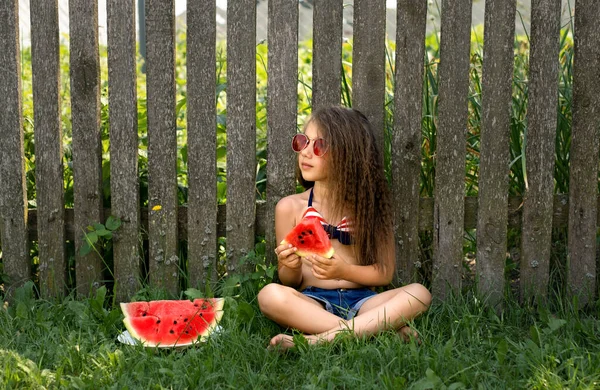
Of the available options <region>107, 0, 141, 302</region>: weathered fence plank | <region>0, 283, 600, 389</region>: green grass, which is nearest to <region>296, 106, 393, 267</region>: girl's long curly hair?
<region>0, 283, 600, 389</region>: green grass

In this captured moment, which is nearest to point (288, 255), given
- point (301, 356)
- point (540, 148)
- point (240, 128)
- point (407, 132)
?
point (301, 356)

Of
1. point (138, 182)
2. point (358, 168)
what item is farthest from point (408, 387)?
point (138, 182)

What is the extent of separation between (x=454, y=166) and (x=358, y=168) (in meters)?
0.54

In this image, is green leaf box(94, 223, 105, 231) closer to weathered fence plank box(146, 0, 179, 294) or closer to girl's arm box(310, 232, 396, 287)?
weathered fence plank box(146, 0, 179, 294)

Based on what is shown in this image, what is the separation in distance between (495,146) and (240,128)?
133 centimetres

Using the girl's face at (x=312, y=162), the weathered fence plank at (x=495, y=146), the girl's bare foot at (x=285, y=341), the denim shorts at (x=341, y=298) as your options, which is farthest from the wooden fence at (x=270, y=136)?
the girl's bare foot at (x=285, y=341)

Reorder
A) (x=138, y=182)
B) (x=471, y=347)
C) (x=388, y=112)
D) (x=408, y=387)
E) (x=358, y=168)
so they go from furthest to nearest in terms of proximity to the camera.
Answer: (x=388, y=112) → (x=138, y=182) → (x=358, y=168) → (x=471, y=347) → (x=408, y=387)

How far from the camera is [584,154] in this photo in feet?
13.4

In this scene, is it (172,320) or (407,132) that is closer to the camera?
(172,320)

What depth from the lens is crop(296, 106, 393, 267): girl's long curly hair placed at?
3918mm

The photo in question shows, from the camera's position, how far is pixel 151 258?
4.29 meters

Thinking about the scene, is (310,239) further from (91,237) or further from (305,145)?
(91,237)

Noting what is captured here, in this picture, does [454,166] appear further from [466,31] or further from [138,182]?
[138,182]

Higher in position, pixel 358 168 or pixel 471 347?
pixel 358 168
